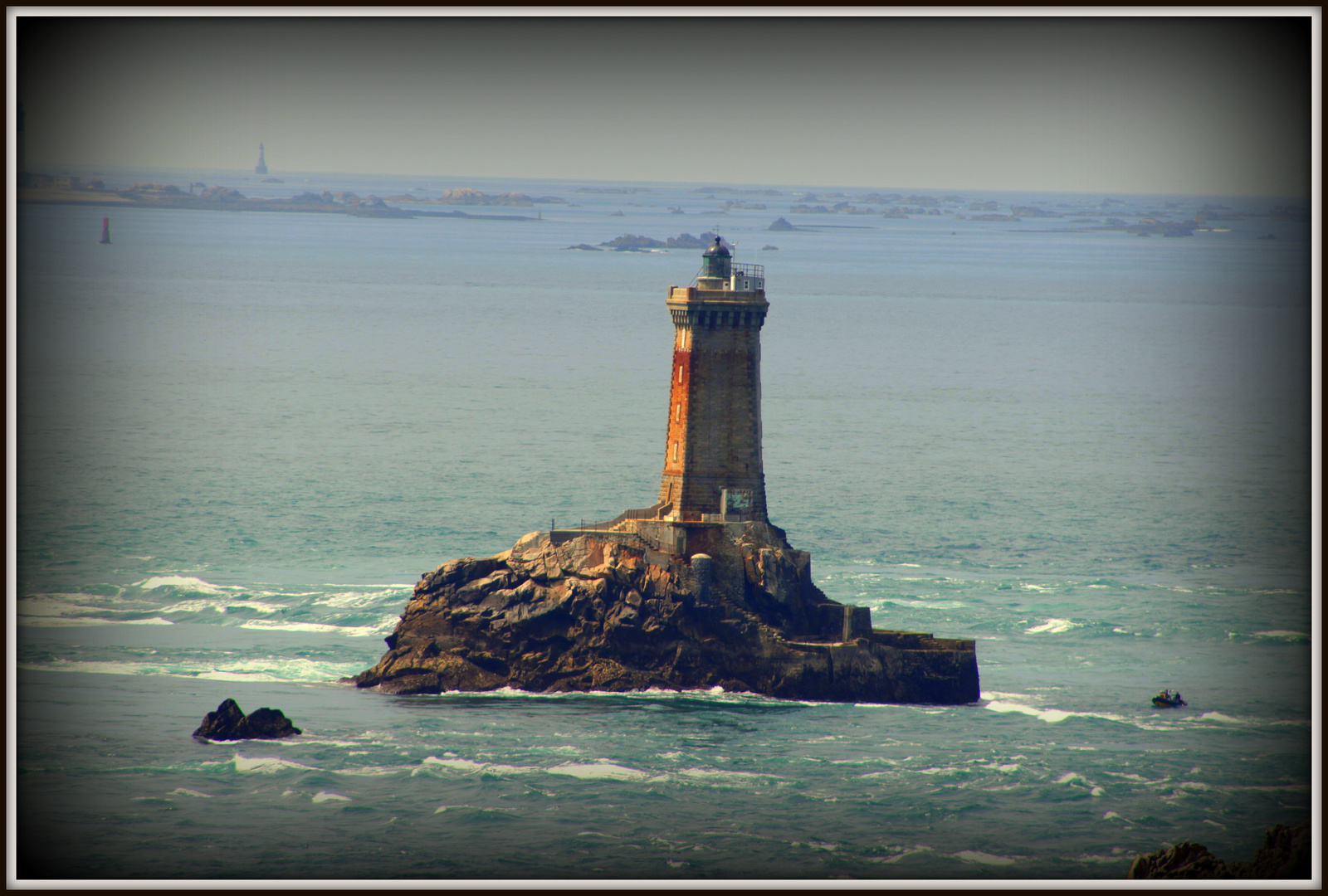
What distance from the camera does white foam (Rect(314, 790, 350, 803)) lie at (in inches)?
2296

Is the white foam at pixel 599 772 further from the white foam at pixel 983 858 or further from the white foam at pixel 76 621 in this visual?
the white foam at pixel 76 621

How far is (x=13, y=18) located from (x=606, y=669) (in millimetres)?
33274

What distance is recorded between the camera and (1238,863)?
1944 inches

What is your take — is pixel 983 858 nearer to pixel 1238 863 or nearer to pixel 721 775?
pixel 1238 863

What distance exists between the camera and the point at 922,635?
71812 millimetres

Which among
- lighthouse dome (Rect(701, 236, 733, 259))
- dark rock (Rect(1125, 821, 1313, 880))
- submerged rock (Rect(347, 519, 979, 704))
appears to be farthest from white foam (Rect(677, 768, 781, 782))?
lighthouse dome (Rect(701, 236, 733, 259))

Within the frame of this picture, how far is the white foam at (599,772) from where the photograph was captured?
60.2 meters

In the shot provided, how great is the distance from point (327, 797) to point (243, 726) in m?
7.00

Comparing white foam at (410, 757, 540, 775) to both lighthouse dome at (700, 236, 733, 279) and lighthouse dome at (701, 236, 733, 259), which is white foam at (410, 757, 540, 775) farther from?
lighthouse dome at (701, 236, 733, 259)

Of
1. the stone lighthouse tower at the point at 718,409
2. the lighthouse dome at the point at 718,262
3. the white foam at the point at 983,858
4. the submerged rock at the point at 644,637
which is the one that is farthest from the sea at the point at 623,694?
the lighthouse dome at the point at 718,262

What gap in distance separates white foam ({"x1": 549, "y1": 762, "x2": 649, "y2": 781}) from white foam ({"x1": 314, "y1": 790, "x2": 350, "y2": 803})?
6.48 meters

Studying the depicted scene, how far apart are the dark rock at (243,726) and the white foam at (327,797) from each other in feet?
17.4

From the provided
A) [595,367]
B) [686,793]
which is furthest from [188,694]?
[595,367]

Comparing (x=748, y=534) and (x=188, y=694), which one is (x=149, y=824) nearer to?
(x=188, y=694)
